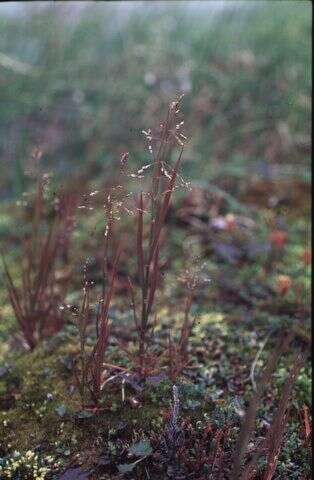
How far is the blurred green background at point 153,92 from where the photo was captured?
14.3 ft

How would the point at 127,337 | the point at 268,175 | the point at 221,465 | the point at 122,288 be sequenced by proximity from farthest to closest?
1. the point at 268,175
2. the point at 122,288
3. the point at 127,337
4. the point at 221,465

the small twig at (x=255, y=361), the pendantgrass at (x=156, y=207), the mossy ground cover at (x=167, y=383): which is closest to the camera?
the pendantgrass at (x=156, y=207)

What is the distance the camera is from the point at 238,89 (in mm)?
4676

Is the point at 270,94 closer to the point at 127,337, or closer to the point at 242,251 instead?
the point at 242,251

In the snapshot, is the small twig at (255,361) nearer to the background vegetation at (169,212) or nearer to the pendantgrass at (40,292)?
the background vegetation at (169,212)

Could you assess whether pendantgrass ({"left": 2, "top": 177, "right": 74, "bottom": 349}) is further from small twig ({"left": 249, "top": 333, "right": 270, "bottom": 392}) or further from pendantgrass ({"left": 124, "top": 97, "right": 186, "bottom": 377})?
small twig ({"left": 249, "top": 333, "right": 270, "bottom": 392})

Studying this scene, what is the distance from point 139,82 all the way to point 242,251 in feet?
6.60

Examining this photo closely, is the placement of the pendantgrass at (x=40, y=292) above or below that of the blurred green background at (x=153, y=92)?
below

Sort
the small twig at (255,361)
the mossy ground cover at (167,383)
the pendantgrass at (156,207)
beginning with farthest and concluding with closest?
1. the small twig at (255,361)
2. the mossy ground cover at (167,383)
3. the pendantgrass at (156,207)

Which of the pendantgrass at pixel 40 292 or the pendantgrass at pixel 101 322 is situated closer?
the pendantgrass at pixel 101 322

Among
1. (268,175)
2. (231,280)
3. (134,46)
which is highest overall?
(134,46)

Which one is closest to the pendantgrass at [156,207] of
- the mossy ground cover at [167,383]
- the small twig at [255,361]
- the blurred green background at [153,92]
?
the mossy ground cover at [167,383]

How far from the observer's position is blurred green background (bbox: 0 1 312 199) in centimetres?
434

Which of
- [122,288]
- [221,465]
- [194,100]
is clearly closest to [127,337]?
[122,288]
